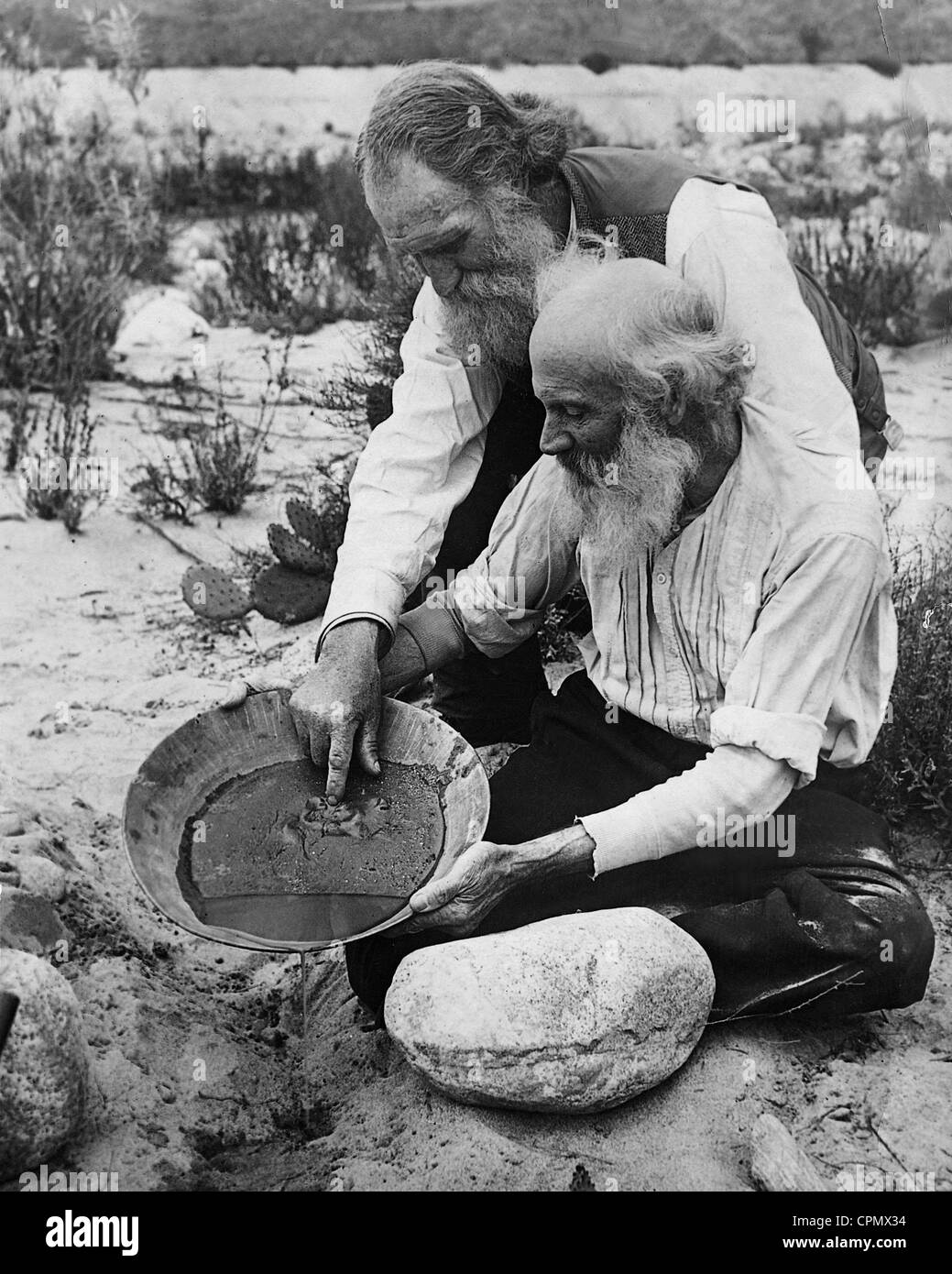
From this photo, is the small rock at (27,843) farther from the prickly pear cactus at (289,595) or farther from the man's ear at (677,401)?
the man's ear at (677,401)

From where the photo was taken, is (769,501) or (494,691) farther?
(494,691)

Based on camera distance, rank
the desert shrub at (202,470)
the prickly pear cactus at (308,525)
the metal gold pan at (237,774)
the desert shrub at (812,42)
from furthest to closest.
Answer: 1. the desert shrub at (812,42)
2. the desert shrub at (202,470)
3. the prickly pear cactus at (308,525)
4. the metal gold pan at (237,774)

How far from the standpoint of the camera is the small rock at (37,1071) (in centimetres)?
254

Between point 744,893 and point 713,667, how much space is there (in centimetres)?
55

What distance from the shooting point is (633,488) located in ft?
9.50

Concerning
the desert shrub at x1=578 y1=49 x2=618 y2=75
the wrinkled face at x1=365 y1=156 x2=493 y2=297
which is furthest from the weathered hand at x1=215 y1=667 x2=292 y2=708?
the desert shrub at x1=578 y1=49 x2=618 y2=75

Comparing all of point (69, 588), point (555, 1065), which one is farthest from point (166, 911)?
point (69, 588)

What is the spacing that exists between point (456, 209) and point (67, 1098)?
2.22 m

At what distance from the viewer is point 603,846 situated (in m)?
2.90

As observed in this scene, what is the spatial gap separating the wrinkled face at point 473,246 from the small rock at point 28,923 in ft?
5.90

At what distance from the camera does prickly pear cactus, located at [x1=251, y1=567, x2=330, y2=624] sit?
517 centimetres

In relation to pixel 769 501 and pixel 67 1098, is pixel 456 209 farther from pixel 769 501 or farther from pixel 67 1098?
pixel 67 1098

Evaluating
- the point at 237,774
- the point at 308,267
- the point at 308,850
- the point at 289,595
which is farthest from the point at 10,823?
the point at 308,267

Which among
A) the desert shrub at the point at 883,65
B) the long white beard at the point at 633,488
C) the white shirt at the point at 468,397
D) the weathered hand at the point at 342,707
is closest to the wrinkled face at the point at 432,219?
the white shirt at the point at 468,397
